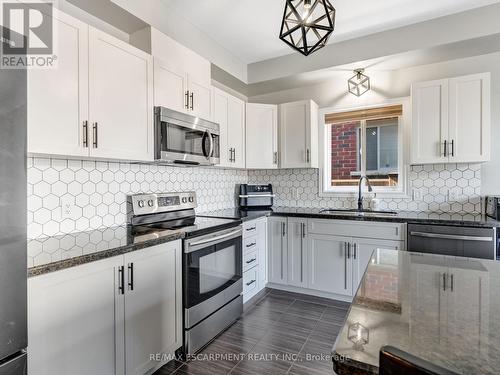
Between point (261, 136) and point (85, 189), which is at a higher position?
point (261, 136)

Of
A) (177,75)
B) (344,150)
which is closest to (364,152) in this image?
(344,150)

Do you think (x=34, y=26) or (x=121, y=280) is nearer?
(x=34, y=26)

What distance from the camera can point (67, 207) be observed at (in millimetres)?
1873

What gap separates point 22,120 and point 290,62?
9.28 ft

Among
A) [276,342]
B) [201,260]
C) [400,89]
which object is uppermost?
[400,89]

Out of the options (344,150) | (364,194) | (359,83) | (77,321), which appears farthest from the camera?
(344,150)

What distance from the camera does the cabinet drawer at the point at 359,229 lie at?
8.68ft

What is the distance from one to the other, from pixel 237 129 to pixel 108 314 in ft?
7.52

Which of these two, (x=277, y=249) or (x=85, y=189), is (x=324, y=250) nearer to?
(x=277, y=249)

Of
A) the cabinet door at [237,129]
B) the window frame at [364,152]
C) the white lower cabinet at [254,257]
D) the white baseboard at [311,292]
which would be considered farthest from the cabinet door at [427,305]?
the cabinet door at [237,129]

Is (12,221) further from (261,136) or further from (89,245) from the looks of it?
(261,136)

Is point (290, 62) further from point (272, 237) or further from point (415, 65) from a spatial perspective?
point (272, 237)

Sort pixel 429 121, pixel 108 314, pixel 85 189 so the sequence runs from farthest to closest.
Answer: pixel 429 121 < pixel 85 189 < pixel 108 314

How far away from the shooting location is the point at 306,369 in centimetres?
193
